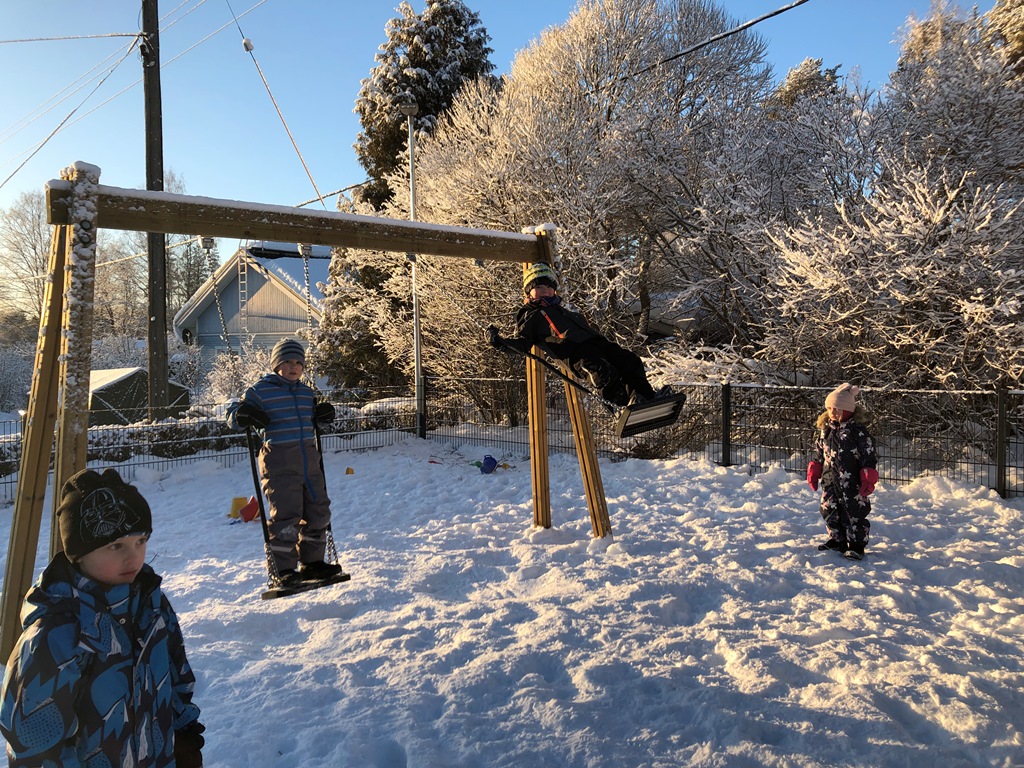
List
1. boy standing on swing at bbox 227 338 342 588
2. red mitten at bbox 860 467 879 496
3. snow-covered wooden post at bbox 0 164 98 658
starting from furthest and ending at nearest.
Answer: red mitten at bbox 860 467 879 496
boy standing on swing at bbox 227 338 342 588
snow-covered wooden post at bbox 0 164 98 658

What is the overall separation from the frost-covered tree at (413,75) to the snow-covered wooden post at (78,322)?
15.0 meters

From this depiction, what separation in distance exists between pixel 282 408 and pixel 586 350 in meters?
2.32

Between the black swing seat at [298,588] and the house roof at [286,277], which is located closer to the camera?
the black swing seat at [298,588]

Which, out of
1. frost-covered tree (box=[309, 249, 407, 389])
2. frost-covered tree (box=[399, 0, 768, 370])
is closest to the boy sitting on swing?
frost-covered tree (box=[399, 0, 768, 370])

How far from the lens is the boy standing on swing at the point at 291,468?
4.38 metres

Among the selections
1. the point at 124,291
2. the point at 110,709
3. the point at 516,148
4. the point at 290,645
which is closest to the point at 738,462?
the point at 290,645

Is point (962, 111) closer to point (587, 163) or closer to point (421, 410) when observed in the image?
point (587, 163)

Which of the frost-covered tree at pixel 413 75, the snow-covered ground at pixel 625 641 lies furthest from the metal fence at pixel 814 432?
the frost-covered tree at pixel 413 75

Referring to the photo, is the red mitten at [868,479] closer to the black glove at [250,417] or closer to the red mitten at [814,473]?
the red mitten at [814,473]

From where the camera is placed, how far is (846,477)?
5586 mm

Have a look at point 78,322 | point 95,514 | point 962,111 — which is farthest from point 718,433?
point 95,514

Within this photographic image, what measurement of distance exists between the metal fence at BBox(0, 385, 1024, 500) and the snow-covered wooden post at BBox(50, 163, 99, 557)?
6835 mm

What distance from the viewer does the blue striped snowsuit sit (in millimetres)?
4383

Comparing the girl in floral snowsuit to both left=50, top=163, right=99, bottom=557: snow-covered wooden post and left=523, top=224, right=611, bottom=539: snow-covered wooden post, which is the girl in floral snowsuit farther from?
left=50, top=163, right=99, bottom=557: snow-covered wooden post
